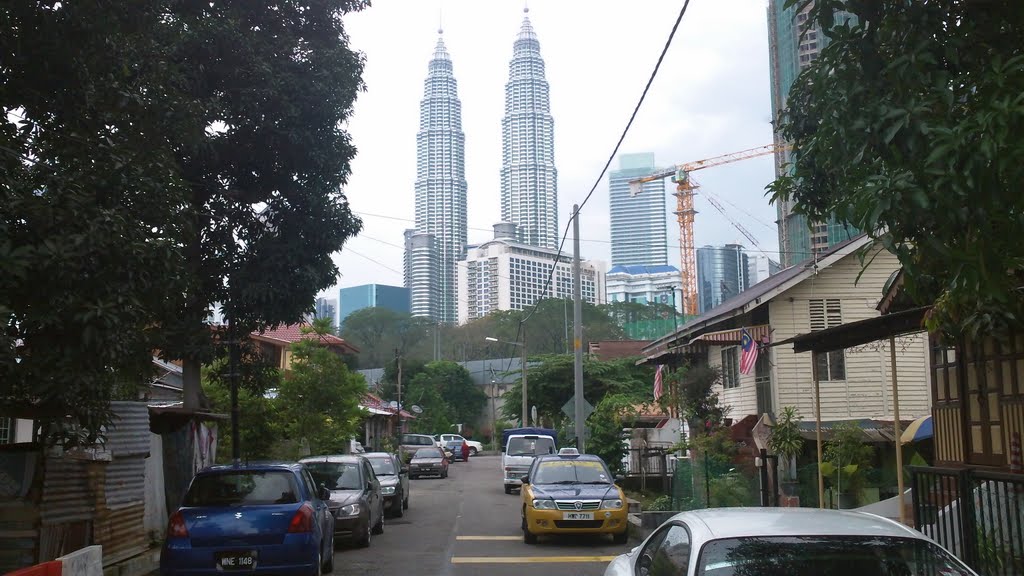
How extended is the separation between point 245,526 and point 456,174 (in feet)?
269

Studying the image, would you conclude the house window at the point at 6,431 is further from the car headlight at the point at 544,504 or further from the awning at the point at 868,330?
the awning at the point at 868,330

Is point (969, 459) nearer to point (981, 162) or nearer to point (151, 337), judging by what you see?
point (981, 162)

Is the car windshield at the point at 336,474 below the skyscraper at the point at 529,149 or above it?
below

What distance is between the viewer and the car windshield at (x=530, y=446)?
3316 centimetres

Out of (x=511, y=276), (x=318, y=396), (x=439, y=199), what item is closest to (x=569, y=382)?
(x=318, y=396)

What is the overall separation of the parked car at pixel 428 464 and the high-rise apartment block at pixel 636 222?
13465cm

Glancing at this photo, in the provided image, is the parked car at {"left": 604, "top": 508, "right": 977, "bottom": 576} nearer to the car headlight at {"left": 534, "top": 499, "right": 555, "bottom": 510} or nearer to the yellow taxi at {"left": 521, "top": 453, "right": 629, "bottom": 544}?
the yellow taxi at {"left": 521, "top": 453, "right": 629, "bottom": 544}

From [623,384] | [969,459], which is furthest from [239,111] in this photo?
[623,384]

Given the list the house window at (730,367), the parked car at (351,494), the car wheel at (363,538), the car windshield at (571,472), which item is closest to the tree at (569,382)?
the house window at (730,367)

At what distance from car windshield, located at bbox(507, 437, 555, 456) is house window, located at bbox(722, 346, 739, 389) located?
23.4 ft

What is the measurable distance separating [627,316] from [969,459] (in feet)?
232

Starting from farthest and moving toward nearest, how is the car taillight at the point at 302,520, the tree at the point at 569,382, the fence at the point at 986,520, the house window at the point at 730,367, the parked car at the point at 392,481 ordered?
the tree at the point at 569,382 → the house window at the point at 730,367 → the parked car at the point at 392,481 → the car taillight at the point at 302,520 → the fence at the point at 986,520

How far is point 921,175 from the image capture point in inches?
223

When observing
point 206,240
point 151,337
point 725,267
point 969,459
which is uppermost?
point 725,267
